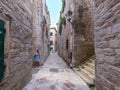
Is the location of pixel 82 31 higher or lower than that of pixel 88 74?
higher

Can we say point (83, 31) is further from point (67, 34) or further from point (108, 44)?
point (108, 44)

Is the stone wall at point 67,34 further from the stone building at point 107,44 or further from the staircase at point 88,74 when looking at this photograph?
the stone building at point 107,44

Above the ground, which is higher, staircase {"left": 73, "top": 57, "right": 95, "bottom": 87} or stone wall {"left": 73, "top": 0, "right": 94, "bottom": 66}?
stone wall {"left": 73, "top": 0, "right": 94, "bottom": 66}

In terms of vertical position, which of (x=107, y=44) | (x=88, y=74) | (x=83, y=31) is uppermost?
(x=83, y=31)

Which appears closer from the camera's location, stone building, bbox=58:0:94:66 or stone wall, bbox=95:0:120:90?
stone wall, bbox=95:0:120:90

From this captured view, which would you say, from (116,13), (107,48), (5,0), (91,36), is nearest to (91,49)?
(91,36)

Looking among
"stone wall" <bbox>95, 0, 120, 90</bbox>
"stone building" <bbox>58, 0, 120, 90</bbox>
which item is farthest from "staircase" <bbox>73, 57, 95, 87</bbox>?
"stone wall" <bbox>95, 0, 120, 90</bbox>

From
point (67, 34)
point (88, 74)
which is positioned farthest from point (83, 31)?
point (88, 74)

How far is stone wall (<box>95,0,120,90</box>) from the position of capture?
2.08 m

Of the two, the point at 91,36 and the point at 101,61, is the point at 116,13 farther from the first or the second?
the point at 91,36

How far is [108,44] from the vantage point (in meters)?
2.43

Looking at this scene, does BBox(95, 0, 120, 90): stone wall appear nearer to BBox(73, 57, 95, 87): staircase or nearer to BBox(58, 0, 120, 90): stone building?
BBox(58, 0, 120, 90): stone building

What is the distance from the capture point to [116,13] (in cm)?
209

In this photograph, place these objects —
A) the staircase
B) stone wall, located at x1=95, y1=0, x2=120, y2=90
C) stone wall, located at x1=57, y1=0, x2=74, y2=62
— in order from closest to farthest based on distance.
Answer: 1. stone wall, located at x1=95, y1=0, x2=120, y2=90
2. the staircase
3. stone wall, located at x1=57, y1=0, x2=74, y2=62
